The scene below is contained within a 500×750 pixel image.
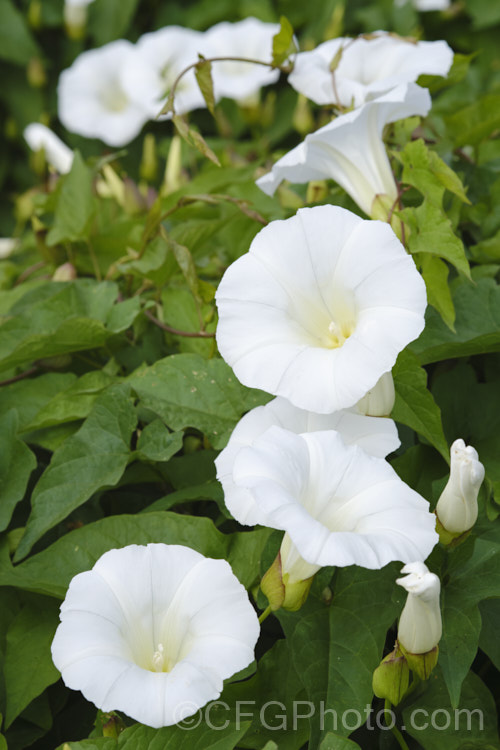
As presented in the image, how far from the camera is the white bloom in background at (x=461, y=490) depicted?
25.0 inches

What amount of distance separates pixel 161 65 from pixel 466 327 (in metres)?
1.56

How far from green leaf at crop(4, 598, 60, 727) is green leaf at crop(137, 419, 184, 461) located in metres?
0.17

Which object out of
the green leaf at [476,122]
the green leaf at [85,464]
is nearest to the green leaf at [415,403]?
the green leaf at [85,464]

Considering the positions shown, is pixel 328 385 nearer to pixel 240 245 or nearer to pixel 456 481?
pixel 456 481

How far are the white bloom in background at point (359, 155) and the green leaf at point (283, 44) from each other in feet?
0.57

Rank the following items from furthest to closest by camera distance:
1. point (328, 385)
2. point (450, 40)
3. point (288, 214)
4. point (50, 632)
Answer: point (450, 40) → point (288, 214) → point (50, 632) → point (328, 385)

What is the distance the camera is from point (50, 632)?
79cm

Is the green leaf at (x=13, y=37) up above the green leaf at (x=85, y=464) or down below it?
below

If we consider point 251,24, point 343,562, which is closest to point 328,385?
point 343,562

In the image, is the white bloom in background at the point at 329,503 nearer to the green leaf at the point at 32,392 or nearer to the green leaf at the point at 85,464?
the green leaf at the point at 85,464

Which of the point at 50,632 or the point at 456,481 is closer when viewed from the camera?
the point at 456,481

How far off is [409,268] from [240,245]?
1.63 feet

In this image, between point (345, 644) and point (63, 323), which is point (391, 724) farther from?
point (63, 323)

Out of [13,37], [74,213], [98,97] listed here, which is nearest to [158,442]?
[74,213]
